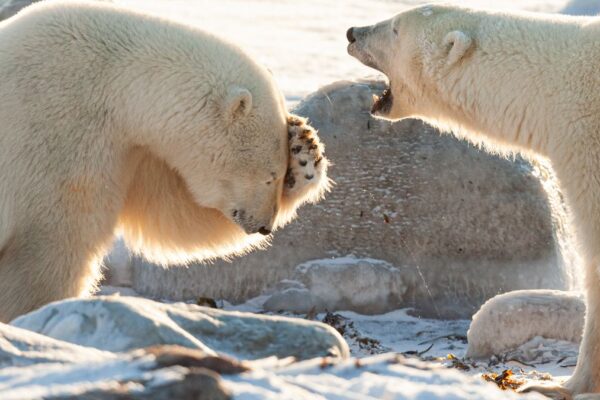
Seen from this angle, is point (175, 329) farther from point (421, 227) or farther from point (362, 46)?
point (421, 227)

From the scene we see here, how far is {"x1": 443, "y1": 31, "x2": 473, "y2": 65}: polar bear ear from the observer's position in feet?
15.5

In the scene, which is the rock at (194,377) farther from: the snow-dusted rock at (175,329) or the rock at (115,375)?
the snow-dusted rock at (175,329)

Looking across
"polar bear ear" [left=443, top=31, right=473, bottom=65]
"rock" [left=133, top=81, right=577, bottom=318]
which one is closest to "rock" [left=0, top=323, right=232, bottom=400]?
"polar bear ear" [left=443, top=31, right=473, bottom=65]

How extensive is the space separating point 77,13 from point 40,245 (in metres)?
0.94

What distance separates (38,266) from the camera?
13.5ft

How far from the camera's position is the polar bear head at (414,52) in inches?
192

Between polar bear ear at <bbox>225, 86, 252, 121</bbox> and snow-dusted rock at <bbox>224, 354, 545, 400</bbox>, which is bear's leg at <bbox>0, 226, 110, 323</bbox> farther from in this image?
Answer: snow-dusted rock at <bbox>224, 354, 545, 400</bbox>

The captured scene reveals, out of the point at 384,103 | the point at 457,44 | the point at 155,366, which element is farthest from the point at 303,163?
the point at 155,366

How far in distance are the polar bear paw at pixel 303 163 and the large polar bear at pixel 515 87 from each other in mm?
731

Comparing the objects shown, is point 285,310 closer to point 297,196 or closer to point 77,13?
point 297,196

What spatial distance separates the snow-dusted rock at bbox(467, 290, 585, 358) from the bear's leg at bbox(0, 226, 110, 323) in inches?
96.7

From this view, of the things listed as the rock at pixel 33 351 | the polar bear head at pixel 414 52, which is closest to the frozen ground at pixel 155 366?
the rock at pixel 33 351

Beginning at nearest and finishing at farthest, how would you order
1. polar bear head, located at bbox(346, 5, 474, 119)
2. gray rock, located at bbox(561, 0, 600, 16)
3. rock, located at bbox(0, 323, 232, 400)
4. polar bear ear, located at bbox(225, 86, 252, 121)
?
rock, located at bbox(0, 323, 232, 400) → polar bear ear, located at bbox(225, 86, 252, 121) → polar bear head, located at bbox(346, 5, 474, 119) → gray rock, located at bbox(561, 0, 600, 16)

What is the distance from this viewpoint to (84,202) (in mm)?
4133
